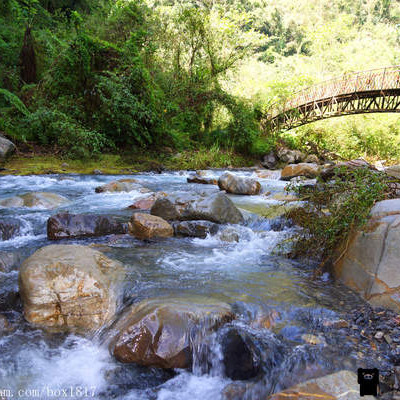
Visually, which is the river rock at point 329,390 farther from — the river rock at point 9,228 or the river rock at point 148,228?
the river rock at point 9,228

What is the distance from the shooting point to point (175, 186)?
9234mm

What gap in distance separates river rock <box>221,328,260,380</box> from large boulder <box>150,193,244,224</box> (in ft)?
9.65

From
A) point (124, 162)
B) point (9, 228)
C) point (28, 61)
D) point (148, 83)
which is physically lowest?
point (9, 228)

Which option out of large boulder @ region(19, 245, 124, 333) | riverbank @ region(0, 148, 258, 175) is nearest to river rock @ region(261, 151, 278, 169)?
riverbank @ region(0, 148, 258, 175)

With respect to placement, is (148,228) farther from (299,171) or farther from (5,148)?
(299,171)

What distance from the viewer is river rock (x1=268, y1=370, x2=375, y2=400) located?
1839 millimetres

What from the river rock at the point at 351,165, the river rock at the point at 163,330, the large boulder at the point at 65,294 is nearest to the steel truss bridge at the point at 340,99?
the river rock at the point at 351,165

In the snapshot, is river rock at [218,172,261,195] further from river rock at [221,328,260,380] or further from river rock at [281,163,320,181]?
river rock at [221,328,260,380]

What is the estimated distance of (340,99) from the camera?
1742 centimetres

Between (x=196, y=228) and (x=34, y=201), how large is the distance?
339 cm

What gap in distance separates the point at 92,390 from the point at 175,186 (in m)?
7.21

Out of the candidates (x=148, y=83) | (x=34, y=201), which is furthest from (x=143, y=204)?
(x=148, y=83)

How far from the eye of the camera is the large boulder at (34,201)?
20.1 ft

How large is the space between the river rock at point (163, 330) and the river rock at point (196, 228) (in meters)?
2.25
